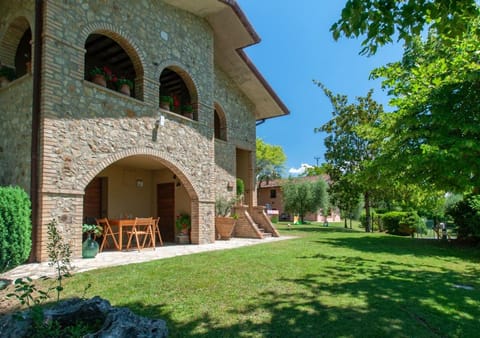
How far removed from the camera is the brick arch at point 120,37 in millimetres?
6832

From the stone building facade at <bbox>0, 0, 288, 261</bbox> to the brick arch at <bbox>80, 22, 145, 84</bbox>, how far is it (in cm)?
Result: 3

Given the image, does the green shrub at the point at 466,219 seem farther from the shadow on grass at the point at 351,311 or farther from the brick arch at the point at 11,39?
the brick arch at the point at 11,39

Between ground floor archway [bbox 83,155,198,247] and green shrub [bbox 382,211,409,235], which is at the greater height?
ground floor archway [bbox 83,155,198,247]

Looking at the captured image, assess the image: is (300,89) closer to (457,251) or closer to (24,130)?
(457,251)

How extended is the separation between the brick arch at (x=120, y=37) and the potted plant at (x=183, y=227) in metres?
4.57

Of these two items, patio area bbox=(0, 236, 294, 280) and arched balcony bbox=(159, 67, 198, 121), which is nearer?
patio area bbox=(0, 236, 294, 280)

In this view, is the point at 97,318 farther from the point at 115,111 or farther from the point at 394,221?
the point at 394,221

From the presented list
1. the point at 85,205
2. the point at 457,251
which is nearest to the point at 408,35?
the point at 457,251

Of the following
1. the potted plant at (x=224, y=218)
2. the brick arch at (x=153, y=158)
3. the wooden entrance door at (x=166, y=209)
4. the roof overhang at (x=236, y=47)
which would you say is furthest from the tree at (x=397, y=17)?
the wooden entrance door at (x=166, y=209)

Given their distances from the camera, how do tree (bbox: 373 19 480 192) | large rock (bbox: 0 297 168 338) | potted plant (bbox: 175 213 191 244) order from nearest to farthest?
large rock (bbox: 0 297 168 338), tree (bbox: 373 19 480 192), potted plant (bbox: 175 213 191 244)

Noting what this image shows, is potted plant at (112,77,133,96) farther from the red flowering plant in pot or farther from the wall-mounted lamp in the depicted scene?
the wall-mounted lamp

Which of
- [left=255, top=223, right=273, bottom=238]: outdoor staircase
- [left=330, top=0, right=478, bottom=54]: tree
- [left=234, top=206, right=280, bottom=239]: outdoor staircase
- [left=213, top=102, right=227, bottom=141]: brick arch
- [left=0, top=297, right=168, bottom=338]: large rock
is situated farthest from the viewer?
[left=213, top=102, right=227, bottom=141]: brick arch

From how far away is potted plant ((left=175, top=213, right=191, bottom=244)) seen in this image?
980 centimetres

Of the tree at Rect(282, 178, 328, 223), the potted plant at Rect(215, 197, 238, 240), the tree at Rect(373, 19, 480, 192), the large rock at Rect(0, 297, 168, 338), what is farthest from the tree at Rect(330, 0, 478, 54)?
the tree at Rect(282, 178, 328, 223)
